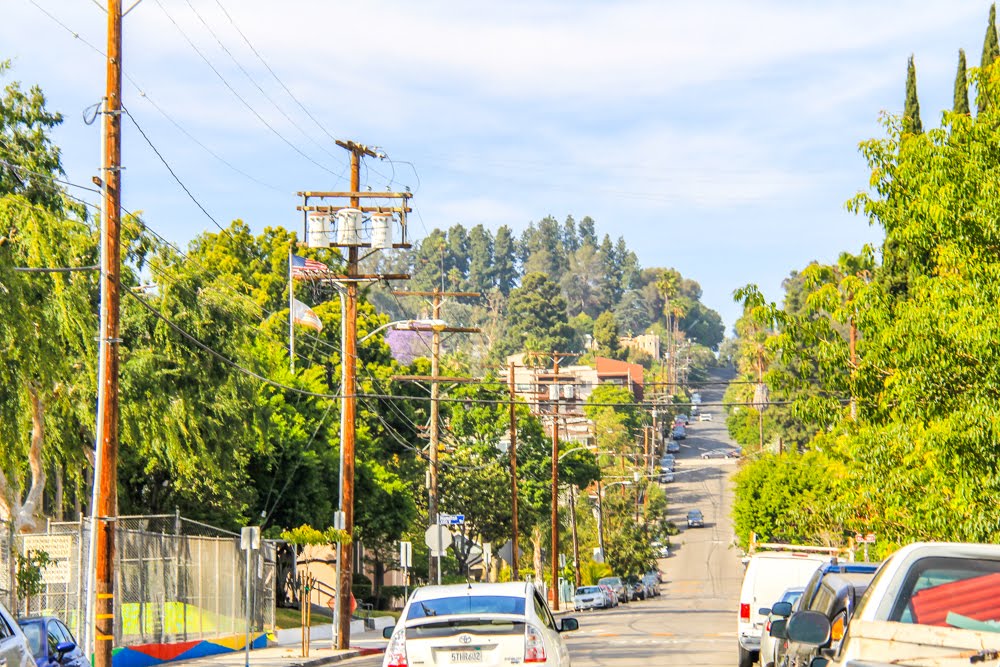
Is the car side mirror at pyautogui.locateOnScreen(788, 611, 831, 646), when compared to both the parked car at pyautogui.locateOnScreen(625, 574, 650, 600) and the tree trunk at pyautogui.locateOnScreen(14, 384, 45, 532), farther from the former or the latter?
the parked car at pyautogui.locateOnScreen(625, 574, 650, 600)

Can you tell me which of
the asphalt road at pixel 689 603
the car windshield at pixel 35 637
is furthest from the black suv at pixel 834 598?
the asphalt road at pixel 689 603

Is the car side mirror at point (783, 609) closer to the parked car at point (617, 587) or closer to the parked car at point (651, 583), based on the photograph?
the parked car at point (617, 587)

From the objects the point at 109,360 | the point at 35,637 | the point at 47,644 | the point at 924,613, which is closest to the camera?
the point at 924,613

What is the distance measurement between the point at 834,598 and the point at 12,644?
7018 millimetres

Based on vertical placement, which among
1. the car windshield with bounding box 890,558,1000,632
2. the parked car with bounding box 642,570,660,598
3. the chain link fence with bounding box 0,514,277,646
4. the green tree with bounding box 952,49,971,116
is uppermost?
the green tree with bounding box 952,49,971,116

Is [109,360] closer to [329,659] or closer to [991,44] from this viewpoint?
[329,659]

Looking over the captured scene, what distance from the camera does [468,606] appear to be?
47.6 ft

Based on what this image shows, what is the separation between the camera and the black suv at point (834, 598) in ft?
38.9

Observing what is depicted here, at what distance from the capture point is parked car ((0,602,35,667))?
1044cm

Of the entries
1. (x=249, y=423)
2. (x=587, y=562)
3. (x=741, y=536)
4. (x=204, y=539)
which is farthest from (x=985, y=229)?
(x=587, y=562)

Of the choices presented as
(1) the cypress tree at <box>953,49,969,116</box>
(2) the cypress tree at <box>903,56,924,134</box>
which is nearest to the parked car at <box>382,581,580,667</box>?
(1) the cypress tree at <box>953,49,969,116</box>

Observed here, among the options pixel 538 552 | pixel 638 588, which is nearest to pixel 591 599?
pixel 638 588

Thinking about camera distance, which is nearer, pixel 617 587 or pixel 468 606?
pixel 468 606

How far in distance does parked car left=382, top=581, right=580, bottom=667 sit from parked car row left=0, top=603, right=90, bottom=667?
358 centimetres
